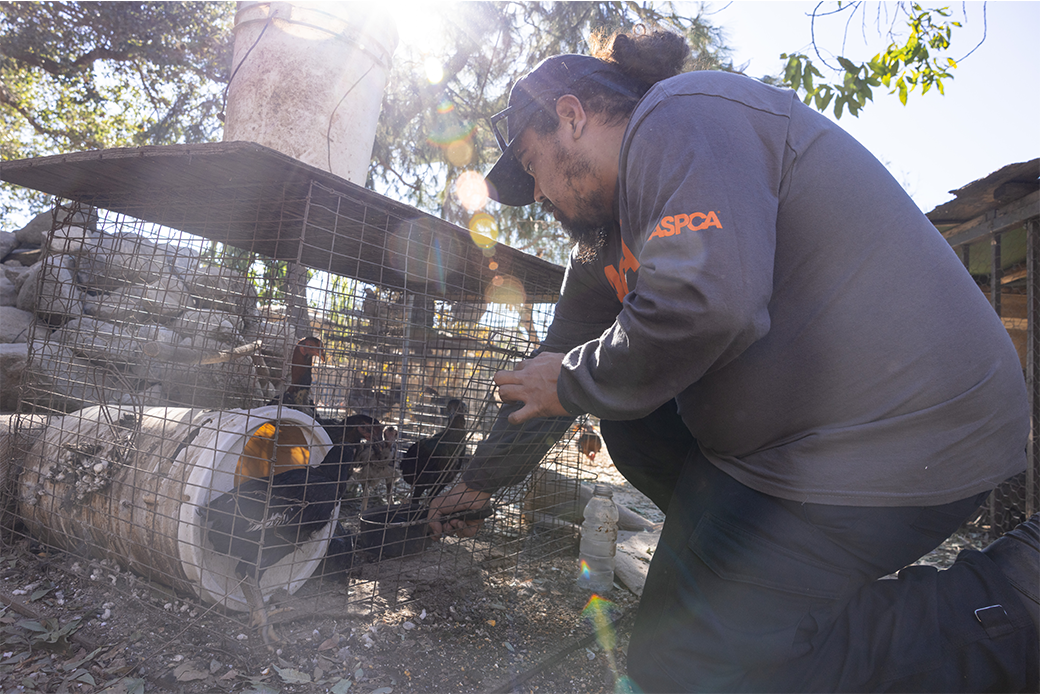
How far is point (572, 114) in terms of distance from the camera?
179 centimetres

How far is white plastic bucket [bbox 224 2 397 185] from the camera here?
3.56m

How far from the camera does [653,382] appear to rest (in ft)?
4.42

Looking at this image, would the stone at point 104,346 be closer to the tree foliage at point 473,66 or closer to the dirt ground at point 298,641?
the dirt ground at point 298,641

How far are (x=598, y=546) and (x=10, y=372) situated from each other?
4211mm

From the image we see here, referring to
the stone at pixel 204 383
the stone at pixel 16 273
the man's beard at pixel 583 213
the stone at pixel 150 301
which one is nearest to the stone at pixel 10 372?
the stone at pixel 150 301

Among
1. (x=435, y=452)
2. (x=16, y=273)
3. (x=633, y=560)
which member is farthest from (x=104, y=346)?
(x=16, y=273)

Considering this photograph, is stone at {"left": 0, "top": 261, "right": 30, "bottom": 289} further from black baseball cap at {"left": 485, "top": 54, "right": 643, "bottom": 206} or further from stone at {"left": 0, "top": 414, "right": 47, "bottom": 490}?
black baseball cap at {"left": 485, "top": 54, "right": 643, "bottom": 206}

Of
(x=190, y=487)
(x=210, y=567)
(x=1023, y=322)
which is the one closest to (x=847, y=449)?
(x=190, y=487)

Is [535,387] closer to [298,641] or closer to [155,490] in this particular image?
[298,641]

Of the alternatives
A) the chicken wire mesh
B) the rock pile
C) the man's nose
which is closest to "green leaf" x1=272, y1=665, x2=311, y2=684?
the rock pile

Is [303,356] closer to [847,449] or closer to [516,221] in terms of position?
[847,449]

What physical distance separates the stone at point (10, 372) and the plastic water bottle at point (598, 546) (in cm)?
398

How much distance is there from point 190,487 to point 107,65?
35.8ft

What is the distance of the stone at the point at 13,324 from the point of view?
5.39m
